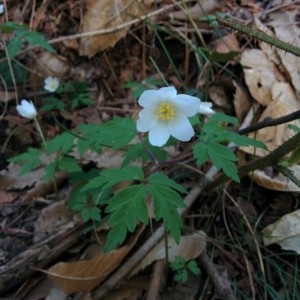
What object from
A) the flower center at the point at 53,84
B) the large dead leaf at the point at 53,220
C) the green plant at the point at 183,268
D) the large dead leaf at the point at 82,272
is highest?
the flower center at the point at 53,84

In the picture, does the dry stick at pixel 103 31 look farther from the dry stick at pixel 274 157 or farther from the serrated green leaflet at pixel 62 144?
the dry stick at pixel 274 157

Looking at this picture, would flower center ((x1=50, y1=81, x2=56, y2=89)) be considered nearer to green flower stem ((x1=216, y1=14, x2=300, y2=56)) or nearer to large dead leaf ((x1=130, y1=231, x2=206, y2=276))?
large dead leaf ((x1=130, y1=231, x2=206, y2=276))

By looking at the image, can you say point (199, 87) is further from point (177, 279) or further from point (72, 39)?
point (177, 279)

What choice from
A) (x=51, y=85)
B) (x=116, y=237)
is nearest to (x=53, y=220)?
(x=116, y=237)

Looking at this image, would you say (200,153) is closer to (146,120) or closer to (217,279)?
(146,120)

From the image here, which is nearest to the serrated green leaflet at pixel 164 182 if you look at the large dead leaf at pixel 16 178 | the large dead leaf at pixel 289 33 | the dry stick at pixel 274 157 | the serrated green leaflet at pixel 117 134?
→ the serrated green leaflet at pixel 117 134

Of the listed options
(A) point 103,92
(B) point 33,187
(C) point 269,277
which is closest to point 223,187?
(C) point 269,277
